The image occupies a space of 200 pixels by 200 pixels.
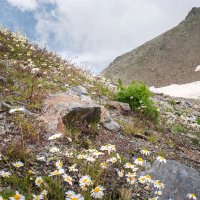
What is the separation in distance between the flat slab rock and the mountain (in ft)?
258

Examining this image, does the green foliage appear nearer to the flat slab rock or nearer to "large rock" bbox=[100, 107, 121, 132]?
"large rock" bbox=[100, 107, 121, 132]

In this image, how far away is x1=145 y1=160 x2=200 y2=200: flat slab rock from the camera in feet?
18.5

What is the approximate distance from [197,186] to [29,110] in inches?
185

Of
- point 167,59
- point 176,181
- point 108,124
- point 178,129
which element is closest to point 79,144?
point 108,124

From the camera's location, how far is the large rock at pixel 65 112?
26.3 ft

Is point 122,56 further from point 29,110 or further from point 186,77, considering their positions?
point 29,110

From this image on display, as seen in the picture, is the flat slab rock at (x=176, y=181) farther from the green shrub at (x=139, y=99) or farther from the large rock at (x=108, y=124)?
the green shrub at (x=139, y=99)

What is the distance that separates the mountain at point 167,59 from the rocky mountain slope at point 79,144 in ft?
239

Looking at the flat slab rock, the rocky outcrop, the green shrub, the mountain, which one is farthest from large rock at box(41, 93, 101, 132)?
the mountain

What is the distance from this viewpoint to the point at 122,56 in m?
119

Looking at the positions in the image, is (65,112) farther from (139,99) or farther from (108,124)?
(139,99)

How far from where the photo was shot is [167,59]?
100750 mm

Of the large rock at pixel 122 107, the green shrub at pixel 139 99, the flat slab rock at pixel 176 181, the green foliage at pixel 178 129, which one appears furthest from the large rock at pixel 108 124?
the green foliage at pixel 178 129

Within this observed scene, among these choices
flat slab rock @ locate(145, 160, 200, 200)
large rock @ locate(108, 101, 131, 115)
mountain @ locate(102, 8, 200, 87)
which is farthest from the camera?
mountain @ locate(102, 8, 200, 87)
